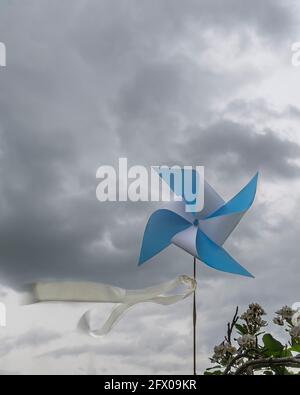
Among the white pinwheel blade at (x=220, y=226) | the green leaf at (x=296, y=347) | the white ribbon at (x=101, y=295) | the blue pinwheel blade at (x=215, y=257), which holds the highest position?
the white pinwheel blade at (x=220, y=226)

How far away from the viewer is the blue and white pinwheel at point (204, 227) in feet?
7.97

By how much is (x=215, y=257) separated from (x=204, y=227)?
0.52ft

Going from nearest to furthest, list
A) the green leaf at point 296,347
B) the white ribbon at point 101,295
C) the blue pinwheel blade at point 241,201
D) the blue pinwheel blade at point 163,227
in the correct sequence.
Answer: the green leaf at point 296,347, the white ribbon at point 101,295, the blue pinwheel blade at point 241,201, the blue pinwheel blade at point 163,227

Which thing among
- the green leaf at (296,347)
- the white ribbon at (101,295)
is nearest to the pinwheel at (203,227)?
the white ribbon at (101,295)

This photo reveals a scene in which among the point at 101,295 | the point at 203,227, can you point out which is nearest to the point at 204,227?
the point at 203,227

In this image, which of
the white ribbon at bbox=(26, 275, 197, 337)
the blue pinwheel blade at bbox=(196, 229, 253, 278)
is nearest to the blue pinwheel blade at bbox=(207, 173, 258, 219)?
the blue pinwheel blade at bbox=(196, 229, 253, 278)

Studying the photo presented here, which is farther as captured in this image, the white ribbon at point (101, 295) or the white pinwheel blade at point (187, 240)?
the white pinwheel blade at point (187, 240)

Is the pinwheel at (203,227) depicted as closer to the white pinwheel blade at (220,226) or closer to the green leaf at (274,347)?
the white pinwheel blade at (220,226)

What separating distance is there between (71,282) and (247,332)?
0.60 meters

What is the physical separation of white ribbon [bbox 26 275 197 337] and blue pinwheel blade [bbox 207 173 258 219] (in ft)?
1.64

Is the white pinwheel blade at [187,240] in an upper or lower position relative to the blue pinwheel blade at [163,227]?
lower

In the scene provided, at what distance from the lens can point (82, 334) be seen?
2.05m

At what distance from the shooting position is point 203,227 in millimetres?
2543

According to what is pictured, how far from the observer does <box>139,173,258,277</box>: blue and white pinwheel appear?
2429mm
